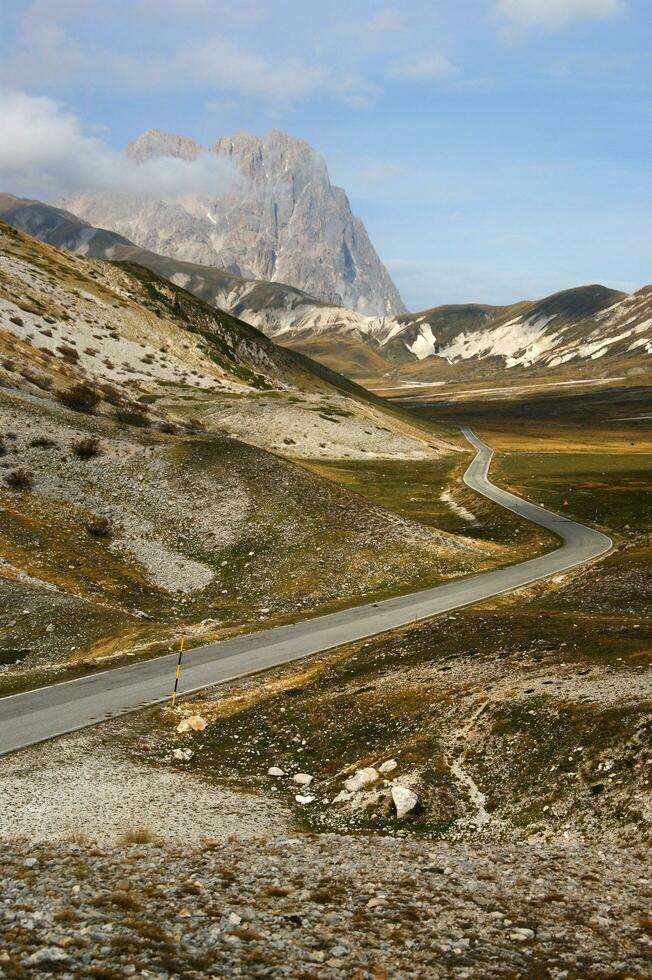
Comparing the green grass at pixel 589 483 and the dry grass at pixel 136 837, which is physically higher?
the green grass at pixel 589 483

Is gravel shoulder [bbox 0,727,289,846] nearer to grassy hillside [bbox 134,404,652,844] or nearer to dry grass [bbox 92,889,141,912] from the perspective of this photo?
grassy hillside [bbox 134,404,652,844]

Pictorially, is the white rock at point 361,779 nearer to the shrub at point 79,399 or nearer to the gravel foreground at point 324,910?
the gravel foreground at point 324,910

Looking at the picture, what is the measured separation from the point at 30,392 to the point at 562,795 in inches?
2299

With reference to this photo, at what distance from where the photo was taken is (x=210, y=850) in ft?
48.8

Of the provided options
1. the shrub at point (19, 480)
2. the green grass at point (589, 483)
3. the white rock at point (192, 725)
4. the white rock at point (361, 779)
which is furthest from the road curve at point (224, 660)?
the shrub at point (19, 480)

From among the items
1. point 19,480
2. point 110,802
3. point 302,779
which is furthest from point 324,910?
point 19,480

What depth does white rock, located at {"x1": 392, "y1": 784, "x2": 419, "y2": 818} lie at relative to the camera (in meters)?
16.8

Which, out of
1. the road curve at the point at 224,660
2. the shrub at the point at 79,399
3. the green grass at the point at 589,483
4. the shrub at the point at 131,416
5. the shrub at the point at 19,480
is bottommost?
the road curve at the point at 224,660

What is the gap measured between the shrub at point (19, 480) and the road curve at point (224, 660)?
891 inches

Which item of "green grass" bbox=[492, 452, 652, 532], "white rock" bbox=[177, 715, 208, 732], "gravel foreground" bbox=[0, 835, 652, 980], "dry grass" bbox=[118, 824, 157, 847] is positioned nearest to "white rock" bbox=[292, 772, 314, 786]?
"gravel foreground" bbox=[0, 835, 652, 980]

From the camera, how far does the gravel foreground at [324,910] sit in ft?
33.4

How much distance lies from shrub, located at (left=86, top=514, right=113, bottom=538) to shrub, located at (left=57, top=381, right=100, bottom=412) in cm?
1765

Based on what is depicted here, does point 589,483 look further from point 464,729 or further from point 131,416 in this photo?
point 464,729

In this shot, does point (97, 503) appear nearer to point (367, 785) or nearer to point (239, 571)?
point (239, 571)
